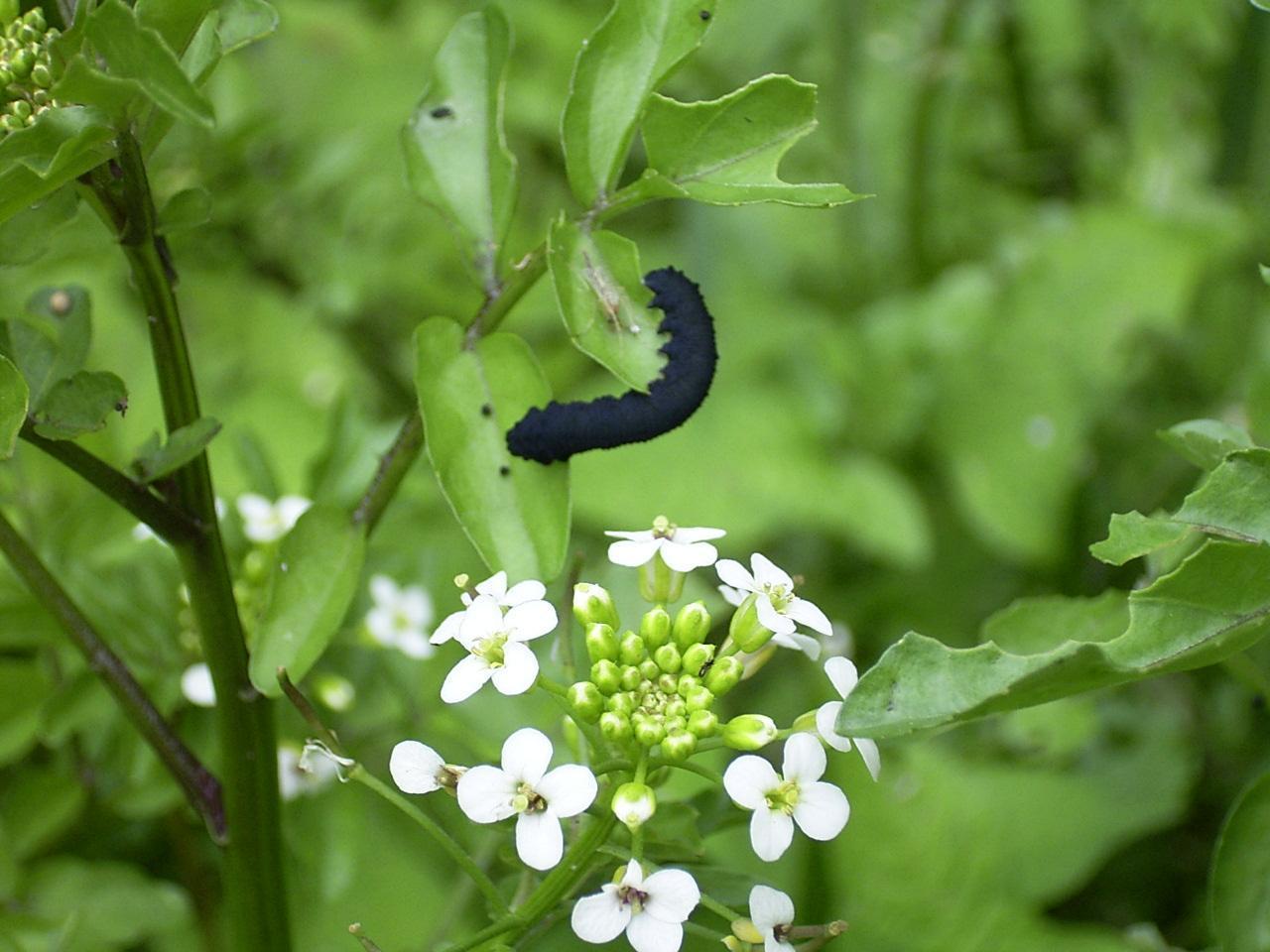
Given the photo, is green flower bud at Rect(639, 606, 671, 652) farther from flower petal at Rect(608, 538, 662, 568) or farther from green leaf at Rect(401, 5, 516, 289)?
green leaf at Rect(401, 5, 516, 289)

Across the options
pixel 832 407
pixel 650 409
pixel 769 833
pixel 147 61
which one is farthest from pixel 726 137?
pixel 832 407

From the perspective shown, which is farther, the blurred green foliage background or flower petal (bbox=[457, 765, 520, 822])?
the blurred green foliage background

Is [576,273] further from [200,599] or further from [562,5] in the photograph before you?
[562,5]

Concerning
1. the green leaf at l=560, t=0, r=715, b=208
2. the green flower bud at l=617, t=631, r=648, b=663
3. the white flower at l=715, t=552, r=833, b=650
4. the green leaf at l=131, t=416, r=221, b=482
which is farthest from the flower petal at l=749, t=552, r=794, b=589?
the green leaf at l=131, t=416, r=221, b=482

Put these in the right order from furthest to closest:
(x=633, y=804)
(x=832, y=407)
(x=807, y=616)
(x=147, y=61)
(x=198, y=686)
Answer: (x=832, y=407), (x=198, y=686), (x=807, y=616), (x=633, y=804), (x=147, y=61)

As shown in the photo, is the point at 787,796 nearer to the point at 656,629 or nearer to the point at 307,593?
the point at 656,629

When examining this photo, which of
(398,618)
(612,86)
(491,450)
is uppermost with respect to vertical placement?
(612,86)
